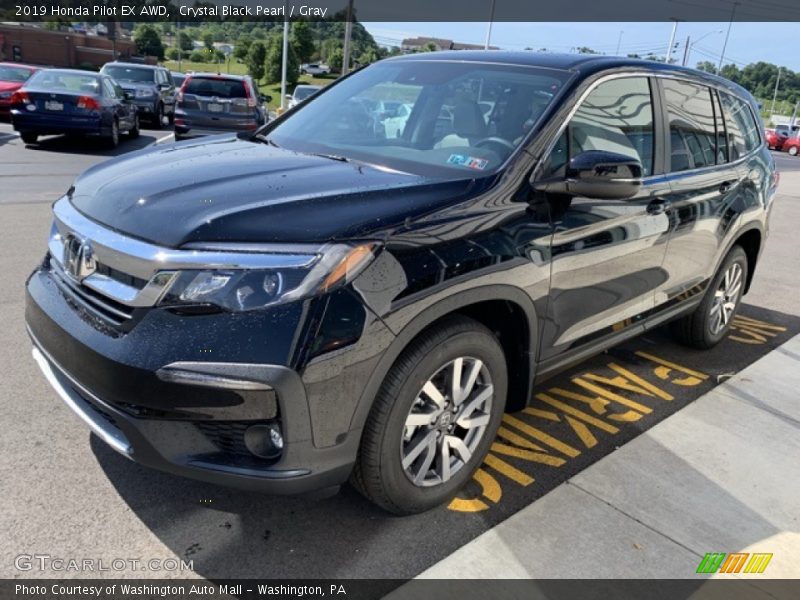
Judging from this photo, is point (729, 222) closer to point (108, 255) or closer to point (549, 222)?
point (549, 222)

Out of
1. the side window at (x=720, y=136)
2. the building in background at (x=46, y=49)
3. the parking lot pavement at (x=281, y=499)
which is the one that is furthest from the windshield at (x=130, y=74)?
the building in background at (x=46, y=49)

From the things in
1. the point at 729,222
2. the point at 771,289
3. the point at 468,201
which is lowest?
the point at 771,289

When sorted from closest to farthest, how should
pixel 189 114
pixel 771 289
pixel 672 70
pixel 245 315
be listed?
pixel 245 315, pixel 672 70, pixel 771 289, pixel 189 114

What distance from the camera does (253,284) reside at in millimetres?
2199

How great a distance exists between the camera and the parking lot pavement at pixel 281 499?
2525 millimetres

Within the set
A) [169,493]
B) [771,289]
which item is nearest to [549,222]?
[169,493]

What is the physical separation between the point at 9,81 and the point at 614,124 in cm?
1831

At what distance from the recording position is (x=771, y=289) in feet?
24.1

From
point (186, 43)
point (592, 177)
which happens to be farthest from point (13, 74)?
point (186, 43)

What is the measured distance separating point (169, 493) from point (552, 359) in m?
1.83

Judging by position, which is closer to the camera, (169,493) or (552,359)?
(169,493)

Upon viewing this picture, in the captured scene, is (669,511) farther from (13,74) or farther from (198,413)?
(13,74)

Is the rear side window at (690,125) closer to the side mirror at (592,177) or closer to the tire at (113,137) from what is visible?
the side mirror at (592,177)

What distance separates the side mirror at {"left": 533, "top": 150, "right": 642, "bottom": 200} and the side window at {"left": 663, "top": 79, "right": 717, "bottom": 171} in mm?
1088
